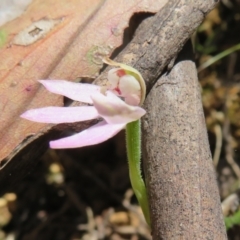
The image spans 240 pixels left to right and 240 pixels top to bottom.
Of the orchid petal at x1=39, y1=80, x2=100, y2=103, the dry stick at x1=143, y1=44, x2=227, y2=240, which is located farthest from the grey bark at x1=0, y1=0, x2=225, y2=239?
the orchid petal at x1=39, y1=80, x2=100, y2=103

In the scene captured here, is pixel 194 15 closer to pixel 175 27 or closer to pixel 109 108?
pixel 175 27

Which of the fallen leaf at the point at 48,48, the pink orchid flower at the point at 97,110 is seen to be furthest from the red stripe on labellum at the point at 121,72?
the fallen leaf at the point at 48,48

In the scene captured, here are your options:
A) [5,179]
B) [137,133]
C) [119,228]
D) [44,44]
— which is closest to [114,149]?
[119,228]

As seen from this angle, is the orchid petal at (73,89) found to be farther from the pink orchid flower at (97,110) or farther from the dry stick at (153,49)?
the dry stick at (153,49)

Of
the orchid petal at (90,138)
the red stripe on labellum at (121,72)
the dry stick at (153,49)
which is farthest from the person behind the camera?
the dry stick at (153,49)

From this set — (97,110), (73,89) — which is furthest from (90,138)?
(73,89)
